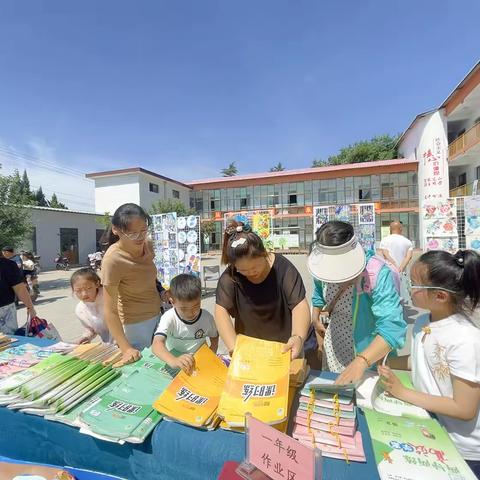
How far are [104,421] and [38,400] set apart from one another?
306 mm

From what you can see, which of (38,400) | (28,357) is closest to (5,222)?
(28,357)

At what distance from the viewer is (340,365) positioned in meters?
1.62

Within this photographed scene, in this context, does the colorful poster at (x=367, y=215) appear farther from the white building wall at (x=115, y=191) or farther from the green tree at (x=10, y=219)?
the white building wall at (x=115, y=191)

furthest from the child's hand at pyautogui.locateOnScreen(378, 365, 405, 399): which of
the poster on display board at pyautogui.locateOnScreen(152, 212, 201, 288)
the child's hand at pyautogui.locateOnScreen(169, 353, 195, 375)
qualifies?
the poster on display board at pyautogui.locateOnScreen(152, 212, 201, 288)

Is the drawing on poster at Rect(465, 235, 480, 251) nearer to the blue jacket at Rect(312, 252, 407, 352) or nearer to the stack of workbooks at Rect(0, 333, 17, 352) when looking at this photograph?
the blue jacket at Rect(312, 252, 407, 352)

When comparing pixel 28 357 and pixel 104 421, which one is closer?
pixel 104 421

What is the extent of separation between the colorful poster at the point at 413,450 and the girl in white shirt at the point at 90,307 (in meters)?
1.73

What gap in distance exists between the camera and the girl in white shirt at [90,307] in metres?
2.10

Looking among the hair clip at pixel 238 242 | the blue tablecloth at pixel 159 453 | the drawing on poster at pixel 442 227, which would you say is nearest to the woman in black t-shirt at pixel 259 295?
the hair clip at pixel 238 242

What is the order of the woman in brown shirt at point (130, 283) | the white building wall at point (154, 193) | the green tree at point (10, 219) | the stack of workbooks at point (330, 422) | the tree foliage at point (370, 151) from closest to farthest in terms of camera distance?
the stack of workbooks at point (330, 422) < the woman in brown shirt at point (130, 283) < the green tree at point (10, 219) < the white building wall at point (154, 193) < the tree foliage at point (370, 151)

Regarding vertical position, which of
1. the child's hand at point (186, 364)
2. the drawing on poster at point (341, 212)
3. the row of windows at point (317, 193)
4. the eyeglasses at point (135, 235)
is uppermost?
the row of windows at point (317, 193)

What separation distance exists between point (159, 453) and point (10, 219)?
9.12 m

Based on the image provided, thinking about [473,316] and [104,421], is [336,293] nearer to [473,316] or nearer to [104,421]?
[473,316]

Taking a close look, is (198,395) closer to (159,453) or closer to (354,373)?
(159,453)
